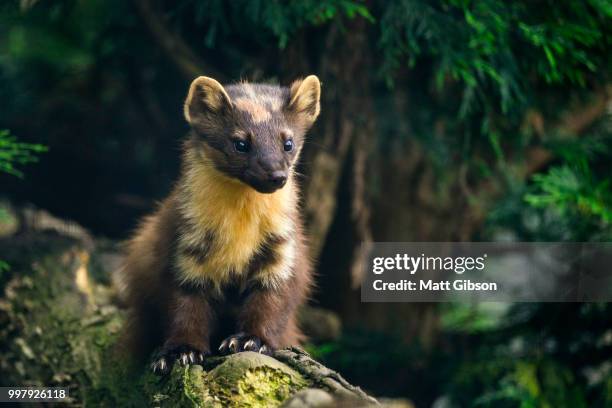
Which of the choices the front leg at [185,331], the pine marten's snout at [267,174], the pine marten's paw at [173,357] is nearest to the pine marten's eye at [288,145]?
the pine marten's snout at [267,174]

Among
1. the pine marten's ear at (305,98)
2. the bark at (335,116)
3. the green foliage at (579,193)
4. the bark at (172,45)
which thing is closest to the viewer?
the pine marten's ear at (305,98)

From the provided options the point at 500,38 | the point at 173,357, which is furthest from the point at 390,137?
the point at 173,357

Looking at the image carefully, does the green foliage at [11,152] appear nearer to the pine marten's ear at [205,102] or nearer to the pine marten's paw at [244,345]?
the pine marten's ear at [205,102]

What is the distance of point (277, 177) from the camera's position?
3.42 m

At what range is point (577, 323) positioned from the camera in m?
5.79

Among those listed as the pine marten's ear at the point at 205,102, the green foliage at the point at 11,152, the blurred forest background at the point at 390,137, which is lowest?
the blurred forest background at the point at 390,137

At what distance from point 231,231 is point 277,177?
0.41 meters

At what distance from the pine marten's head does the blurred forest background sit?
0.99 meters

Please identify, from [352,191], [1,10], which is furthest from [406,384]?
[1,10]

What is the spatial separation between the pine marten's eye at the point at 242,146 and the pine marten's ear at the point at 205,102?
0.19 meters

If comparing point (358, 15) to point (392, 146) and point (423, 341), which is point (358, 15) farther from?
point (423, 341)

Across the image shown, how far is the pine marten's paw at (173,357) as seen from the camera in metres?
3.47

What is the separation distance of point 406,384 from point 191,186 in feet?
11.0

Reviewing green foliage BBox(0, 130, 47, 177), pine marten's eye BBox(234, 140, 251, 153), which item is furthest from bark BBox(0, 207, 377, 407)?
pine marten's eye BBox(234, 140, 251, 153)
